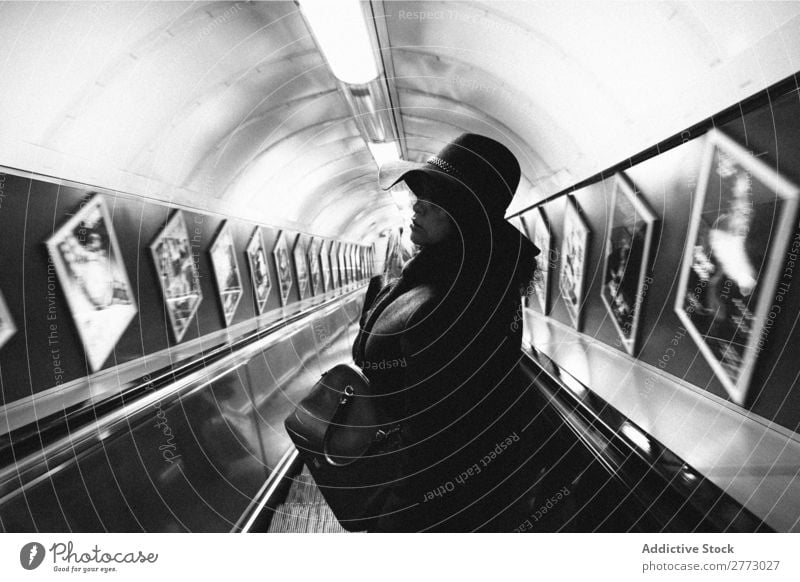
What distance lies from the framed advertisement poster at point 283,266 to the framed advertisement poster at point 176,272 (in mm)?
1501

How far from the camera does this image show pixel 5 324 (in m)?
1.25

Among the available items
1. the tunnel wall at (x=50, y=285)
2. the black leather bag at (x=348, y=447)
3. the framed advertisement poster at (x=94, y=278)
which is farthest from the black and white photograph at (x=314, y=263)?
the black leather bag at (x=348, y=447)

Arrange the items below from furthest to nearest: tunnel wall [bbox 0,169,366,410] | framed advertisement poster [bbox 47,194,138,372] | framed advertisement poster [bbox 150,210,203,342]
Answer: framed advertisement poster [bbox 150,210,203,342], framed advertisement poster [bbox 47,194,138,372], tunnel wall [bbox 0,169,366,410]

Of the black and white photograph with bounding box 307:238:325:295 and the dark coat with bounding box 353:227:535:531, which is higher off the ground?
the black and white photograph with bounding box 307:238:325:295

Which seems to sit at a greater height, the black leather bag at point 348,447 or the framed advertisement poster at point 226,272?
the framed advertisement poster at point 226,272

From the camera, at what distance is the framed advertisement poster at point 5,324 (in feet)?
4.05

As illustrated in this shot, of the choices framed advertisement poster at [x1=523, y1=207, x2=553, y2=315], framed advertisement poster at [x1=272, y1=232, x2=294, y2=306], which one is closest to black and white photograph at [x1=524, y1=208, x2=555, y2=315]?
framed advertisement poster at [x1=523, y1=207, x2=553, y2=315]

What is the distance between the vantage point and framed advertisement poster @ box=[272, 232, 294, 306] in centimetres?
420

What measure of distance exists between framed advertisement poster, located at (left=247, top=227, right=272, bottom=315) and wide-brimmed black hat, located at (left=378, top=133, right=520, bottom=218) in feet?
11.1

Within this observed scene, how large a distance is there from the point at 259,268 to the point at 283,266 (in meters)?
0.72

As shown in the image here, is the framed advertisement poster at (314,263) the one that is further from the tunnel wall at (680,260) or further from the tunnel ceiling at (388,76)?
the tunnel wall at (680,260)

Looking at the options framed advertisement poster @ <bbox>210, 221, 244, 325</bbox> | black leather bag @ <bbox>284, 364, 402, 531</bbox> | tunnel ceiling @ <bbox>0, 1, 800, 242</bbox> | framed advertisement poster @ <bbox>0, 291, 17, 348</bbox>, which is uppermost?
tunnel ceiling @ <bbox>0, 1, 800, 242</bbox>

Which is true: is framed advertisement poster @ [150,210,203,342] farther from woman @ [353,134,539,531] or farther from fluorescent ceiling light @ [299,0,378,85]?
woman @ [353,134,539,531]

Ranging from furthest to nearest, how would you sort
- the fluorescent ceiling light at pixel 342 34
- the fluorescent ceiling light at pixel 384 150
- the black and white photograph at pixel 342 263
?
the black and white photograph at pixel 342 263, the fluorescent ceiling light at pixel 384 150, the fluorescent ceiling light at pixel 342 34
